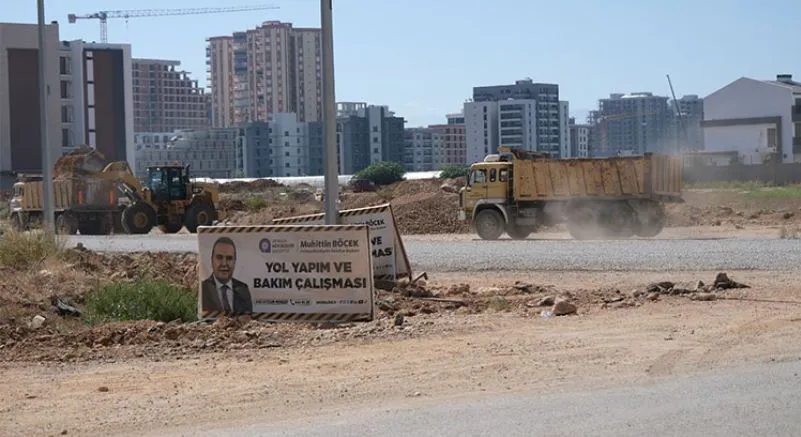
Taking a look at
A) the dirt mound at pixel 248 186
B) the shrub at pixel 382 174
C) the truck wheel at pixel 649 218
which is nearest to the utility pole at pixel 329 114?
the truck wheel at pixel 649 218

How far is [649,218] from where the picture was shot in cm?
3909

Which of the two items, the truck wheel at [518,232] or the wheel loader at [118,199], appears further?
the wheel loader at [118,199]

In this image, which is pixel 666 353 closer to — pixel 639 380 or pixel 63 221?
pixel 639 380

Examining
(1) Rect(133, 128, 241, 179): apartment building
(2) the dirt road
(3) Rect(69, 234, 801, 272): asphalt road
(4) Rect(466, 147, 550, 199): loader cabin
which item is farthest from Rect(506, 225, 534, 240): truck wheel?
(1) Rect(133, 128, 241, 179): apartment building

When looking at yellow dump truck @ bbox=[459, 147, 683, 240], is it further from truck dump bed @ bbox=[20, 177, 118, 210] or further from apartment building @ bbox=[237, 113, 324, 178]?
apartment building @ bbox=[237, 113, 324, 178]

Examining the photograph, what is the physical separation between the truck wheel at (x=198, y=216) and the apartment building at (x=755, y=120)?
199 feet

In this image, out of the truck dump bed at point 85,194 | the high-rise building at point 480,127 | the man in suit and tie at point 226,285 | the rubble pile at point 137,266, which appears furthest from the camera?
the high-rise building at point 480,127

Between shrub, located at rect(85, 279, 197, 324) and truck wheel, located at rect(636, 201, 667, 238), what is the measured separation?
22578 mm

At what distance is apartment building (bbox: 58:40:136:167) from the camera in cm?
11844

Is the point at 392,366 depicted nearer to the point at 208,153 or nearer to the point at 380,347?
the point at 380,347

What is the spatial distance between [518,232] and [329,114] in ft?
72.7

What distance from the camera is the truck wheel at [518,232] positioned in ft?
131

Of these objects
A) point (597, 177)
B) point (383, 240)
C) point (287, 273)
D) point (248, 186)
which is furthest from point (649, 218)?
point (248, 186)

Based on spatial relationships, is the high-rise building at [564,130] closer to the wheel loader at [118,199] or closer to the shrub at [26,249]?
the wheel loader at [118,199]
